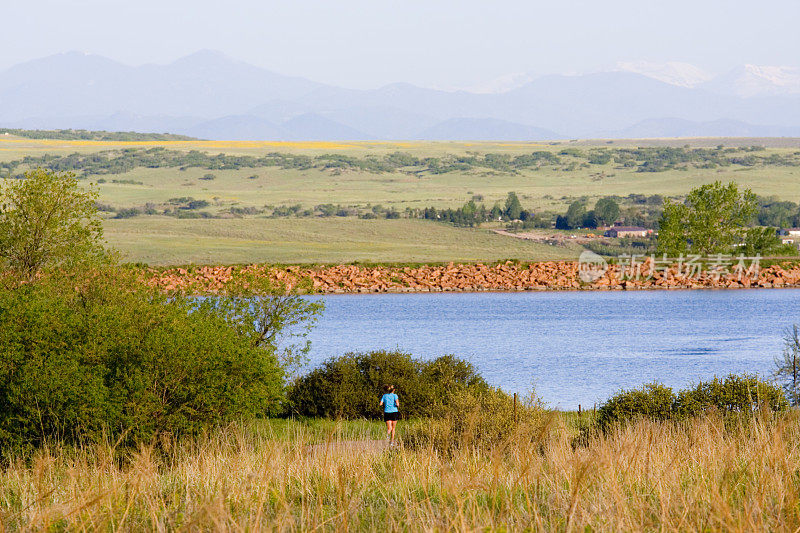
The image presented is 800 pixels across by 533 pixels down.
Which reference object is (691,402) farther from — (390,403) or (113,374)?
(113,374)

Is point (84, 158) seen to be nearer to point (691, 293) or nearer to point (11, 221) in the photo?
point (691, 293)

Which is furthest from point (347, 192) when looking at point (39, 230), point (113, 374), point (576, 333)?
point (113, 374)

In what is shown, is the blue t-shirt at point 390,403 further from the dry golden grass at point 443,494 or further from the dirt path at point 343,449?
the dry golden grass at point 443,494

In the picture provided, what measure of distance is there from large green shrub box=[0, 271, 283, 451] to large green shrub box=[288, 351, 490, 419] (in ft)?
10.8

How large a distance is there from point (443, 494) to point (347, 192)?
4291 inches

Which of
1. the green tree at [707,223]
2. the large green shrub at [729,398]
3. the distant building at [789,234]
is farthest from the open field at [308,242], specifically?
the large green shrub at [729,398]

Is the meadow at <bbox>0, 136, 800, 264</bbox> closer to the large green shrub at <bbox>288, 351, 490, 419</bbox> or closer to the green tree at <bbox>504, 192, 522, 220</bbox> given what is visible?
the green tree at <bbox>504, 192, 522, 220</bbox>

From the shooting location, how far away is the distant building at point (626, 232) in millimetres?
77688

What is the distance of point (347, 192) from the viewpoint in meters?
116

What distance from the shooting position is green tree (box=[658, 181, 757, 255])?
176 feet

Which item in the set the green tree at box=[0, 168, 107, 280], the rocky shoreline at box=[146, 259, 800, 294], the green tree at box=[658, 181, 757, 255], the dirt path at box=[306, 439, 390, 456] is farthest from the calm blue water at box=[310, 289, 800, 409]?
the green tree at box=[0, 168, 107, 280]

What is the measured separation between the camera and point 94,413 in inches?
479

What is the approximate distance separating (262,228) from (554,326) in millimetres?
48804

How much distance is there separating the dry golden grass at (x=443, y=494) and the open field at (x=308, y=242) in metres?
54.8
